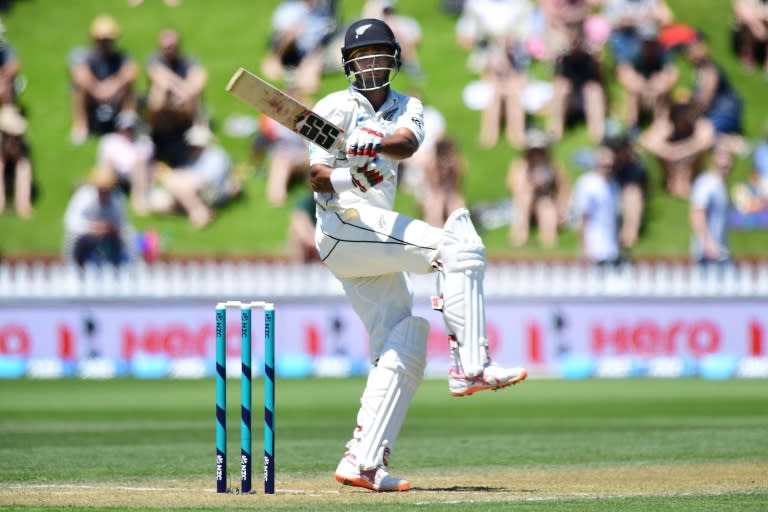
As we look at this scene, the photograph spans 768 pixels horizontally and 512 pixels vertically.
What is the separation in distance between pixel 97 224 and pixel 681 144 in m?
7.37

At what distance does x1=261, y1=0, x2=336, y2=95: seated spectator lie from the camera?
2075cm

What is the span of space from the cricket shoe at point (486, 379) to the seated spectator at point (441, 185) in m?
12.2

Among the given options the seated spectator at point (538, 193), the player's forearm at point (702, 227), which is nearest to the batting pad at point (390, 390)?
the player's forearm at point (702, 227)

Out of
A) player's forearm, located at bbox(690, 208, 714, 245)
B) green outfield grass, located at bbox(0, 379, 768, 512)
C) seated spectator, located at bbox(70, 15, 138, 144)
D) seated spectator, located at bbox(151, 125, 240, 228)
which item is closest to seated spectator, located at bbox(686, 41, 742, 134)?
player's forearm, located at bbox(690, 208, 714, 245)

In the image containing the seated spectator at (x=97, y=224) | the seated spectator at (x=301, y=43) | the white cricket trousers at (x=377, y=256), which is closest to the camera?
the white cricket trousers at (x=377, y=256)

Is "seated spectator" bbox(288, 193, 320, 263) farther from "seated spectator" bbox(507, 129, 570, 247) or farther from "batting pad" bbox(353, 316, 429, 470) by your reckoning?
"batting pad" bbox(353, 316, 429, 470)

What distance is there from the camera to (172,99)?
795 inches

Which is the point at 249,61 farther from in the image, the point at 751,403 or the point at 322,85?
the point at 751,403

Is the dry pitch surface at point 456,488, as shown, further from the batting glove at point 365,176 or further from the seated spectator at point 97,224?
the seated spectator at point 97,224

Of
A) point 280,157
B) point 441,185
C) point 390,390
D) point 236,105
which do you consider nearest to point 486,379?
point 390,390

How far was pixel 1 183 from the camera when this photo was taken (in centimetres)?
2014

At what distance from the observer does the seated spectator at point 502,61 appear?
2033 centimetres

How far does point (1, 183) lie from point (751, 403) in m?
10.5

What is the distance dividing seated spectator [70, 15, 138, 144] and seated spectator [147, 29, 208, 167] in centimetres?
33
